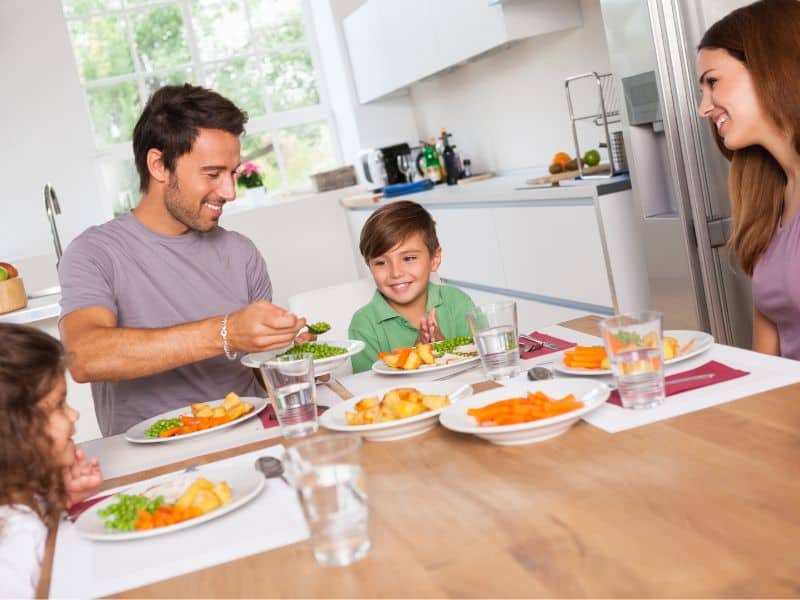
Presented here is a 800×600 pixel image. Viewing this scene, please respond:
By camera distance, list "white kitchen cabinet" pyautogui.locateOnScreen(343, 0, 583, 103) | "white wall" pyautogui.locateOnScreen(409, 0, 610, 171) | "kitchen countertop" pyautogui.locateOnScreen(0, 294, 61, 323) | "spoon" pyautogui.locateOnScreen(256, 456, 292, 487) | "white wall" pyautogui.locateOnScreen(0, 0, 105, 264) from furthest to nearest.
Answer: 1. "white wall" pyautogui.locateOnScreen(0, 0, 105, 264)
2. "white wall" pyautogui.locateOnScreen(409, 0, 610, 171)
3. "white kitchen cabinet" pyautogui.locateOnScreen(343, 0, 583, 103)
4. "kitchen countertop" pyautogui.locateOnScreen(0, 294, 61, 323)
5. "spoon" pyautogui.locateOnScreen(256, 456, 292, 487)

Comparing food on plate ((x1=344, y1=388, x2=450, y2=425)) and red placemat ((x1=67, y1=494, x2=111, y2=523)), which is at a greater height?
food on plate ((x1=344, y1=388, x2=450, y2=425))

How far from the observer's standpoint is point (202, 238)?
240cm

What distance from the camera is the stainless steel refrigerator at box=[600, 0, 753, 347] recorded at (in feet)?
9.34

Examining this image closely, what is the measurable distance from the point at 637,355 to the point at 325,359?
0.67m

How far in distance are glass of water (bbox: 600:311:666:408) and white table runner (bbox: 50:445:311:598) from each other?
18.3 inches

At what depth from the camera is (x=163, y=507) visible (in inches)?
46.7

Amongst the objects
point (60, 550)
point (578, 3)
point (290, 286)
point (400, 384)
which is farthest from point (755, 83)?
point (290, 286)

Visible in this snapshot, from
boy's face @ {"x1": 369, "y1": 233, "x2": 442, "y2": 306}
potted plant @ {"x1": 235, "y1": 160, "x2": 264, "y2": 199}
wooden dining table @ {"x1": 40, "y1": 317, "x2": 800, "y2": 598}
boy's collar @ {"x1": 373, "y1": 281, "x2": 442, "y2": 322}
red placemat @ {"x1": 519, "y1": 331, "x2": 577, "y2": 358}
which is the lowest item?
wooden dining table @ {"x1": 40, "y1": 317, "x2": 800, "y2": 598}

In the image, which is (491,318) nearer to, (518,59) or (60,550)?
(60,550)

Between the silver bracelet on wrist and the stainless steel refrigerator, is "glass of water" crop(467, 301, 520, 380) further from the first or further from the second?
the stainless steel refrigerator

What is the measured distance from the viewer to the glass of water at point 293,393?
1420 millimetres

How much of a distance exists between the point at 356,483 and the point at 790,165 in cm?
139

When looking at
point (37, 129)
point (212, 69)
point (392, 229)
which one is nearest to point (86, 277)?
point (392, 229)

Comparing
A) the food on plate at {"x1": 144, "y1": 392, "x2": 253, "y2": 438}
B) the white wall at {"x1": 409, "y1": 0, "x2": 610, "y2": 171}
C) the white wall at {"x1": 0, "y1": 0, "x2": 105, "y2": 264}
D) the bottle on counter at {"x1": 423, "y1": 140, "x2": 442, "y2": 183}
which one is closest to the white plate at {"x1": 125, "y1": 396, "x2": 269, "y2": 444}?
the food on plate at {"x1": 144, "y1": 392, "x2": 253, "y2": 438}
